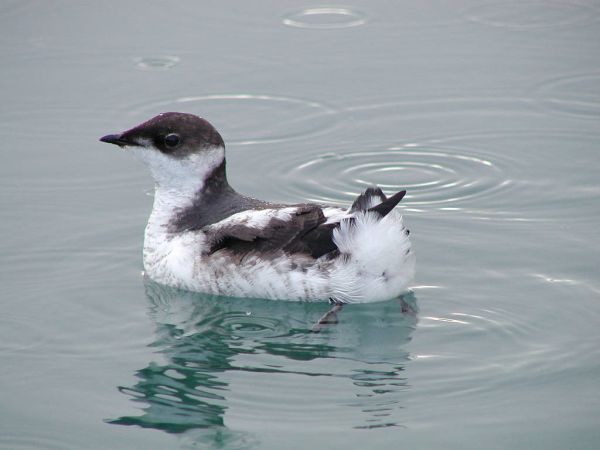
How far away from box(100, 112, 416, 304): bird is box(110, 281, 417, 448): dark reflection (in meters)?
0.13

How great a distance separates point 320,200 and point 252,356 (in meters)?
2.36

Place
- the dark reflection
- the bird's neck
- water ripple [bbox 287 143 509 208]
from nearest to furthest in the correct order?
the dark reflection, the bird's neck, water ripple [bbox 287 143 509 208]

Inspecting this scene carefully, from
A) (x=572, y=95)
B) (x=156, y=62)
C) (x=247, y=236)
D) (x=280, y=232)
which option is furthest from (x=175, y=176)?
(x=572, y=95)

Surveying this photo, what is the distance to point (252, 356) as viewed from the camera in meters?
6.48

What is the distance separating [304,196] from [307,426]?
322 centimetres

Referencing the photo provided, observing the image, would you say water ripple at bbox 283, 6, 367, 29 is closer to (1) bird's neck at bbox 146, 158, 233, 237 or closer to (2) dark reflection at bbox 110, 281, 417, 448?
(1) bird's neck at bbox 146, 158, 233, 237

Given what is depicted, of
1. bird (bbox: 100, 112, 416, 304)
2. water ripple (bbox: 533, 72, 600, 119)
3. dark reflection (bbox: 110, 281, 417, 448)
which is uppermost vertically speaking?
water ripple (bbox: 533, 72, 600, 119)

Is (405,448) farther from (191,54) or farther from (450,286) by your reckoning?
(191,54)

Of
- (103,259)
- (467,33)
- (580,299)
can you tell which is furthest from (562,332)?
(467,33)

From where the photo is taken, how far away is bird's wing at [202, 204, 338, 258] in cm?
704

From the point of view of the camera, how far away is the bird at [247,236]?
6.96 meters

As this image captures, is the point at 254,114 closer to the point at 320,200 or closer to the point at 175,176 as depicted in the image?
the point at 320,200

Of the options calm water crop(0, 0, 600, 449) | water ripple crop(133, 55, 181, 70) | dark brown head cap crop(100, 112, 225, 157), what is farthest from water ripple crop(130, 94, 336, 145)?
dark brown head cap crop(100, 112, 225, 157)

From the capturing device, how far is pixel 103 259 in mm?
7824
